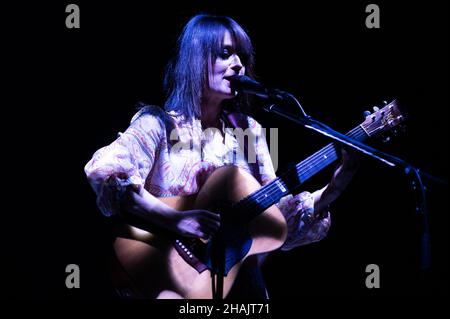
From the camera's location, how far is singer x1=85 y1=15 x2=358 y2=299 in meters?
2.03

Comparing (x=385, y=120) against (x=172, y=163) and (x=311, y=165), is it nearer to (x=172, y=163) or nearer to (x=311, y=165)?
(x=311, y=165)

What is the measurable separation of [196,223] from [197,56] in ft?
2.60

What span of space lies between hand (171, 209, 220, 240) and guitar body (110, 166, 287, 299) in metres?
0.09

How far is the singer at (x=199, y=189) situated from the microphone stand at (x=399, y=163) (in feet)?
1.34

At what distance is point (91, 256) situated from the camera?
2.82m

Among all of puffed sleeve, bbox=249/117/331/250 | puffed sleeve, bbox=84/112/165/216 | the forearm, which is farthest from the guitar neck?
puffed sleeve, bbox=84/112/165/216

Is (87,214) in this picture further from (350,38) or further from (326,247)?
(350,38)

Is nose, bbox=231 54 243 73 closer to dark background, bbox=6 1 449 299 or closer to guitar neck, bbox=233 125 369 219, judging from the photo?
guitar neck, bbox=233 125 369 219

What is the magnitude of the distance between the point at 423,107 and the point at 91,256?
6.47 ft

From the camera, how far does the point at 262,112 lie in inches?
119

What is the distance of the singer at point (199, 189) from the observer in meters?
2.03

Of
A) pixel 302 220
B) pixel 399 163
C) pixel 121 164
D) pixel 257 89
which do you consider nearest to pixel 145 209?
pixel 121 164
